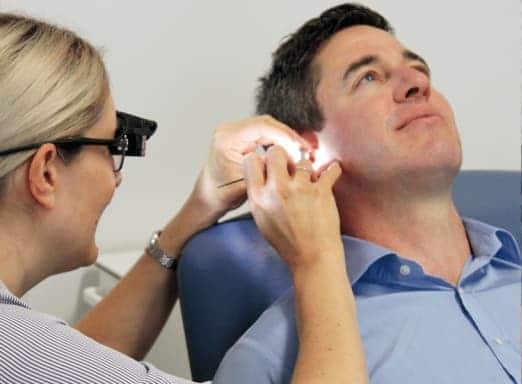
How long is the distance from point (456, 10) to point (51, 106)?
1.45 m

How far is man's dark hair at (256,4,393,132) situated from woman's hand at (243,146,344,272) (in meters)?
0.25

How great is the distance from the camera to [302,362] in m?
0.86

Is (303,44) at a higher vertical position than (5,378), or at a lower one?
higher

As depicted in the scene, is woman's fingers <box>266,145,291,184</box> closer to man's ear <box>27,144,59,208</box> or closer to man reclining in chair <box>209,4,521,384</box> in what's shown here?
man reclining in chair <box>209,4,521,384</box>

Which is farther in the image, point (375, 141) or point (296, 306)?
point (375, 141)

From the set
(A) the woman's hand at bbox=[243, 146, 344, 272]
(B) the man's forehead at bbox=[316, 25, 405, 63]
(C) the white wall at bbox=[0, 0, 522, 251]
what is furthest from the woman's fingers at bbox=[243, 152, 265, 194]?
(C) the white wall at bbox=[0, 0, 522, 251]

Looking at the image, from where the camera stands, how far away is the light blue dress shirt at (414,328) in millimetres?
977

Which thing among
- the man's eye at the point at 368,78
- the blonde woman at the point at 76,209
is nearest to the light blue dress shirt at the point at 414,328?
the blonde woman at the point at 76,209

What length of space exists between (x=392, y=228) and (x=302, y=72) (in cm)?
39

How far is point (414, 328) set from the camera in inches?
40.8

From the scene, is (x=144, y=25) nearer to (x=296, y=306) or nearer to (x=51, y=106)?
(x=51, y=106)

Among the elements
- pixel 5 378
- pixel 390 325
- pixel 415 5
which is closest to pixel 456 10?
pixel 415 5

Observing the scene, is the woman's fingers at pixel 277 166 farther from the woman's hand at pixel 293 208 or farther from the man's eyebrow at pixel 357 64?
the man's eyebrow at pixel 357 64

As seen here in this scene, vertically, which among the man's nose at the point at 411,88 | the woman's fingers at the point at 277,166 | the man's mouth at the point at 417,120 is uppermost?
the man's nose at the point at 411,88
